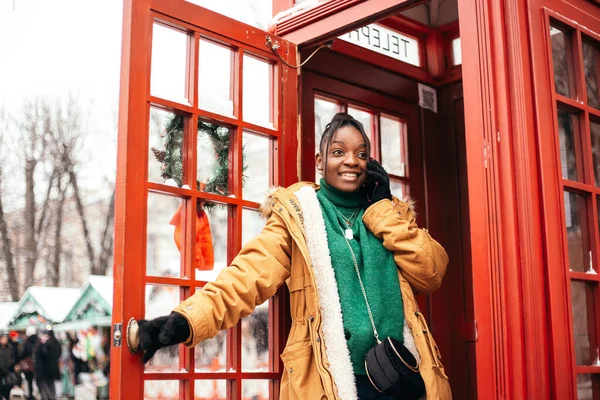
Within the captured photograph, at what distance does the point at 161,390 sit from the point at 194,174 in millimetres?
867

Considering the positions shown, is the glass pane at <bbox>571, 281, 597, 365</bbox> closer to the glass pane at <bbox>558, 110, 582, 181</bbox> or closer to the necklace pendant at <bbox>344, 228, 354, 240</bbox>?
the glass pane at <bbox>558, 110, 582, 181</bbox>

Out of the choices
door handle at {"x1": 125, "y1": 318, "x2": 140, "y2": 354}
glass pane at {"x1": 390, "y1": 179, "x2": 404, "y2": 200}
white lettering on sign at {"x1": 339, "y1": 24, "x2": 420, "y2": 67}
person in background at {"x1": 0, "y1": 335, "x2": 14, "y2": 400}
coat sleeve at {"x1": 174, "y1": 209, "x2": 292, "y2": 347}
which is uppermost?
white lettering on sign at {"x1": 339, "y1": 24, "x2": 420, "y2": 67}

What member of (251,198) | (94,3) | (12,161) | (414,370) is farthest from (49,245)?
(414,370)

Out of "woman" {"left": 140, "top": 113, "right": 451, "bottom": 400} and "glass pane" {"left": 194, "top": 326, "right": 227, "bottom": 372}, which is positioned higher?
"woman" {"left": 140, "top": 113, "right": 451, "bottom": 400}

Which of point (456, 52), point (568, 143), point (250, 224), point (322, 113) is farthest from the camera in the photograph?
point (456, 52)

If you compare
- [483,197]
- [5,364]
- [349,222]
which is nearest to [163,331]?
[349,222]

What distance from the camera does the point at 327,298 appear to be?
3107 millimetres

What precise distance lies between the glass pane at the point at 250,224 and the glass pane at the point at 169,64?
0.57 meters

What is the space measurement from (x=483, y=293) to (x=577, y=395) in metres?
0.51

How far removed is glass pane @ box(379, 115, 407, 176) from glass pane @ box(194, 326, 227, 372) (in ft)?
5.76

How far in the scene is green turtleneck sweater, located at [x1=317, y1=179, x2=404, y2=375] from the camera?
122 inches

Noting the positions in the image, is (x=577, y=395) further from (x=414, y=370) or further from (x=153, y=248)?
(x=153, y=248)

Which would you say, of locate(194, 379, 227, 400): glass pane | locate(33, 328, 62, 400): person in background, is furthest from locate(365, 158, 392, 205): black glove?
locate(33, 328, 62, 400): person in background

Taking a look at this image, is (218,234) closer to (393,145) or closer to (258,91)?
(258,91)
